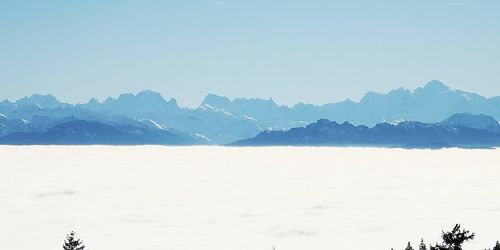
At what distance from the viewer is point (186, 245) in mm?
175250

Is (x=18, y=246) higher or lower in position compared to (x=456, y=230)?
lower

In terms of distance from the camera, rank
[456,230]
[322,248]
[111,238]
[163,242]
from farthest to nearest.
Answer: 1. [111,238]
2. [163,242]
3. [322,248]
4. [456,230]

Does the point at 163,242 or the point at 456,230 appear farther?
the point at 163,242

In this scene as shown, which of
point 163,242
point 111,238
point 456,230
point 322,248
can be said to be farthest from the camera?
point 111,238

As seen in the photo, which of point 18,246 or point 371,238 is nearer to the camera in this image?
point 18,246

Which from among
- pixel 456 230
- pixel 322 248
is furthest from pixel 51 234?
pixel 456 230

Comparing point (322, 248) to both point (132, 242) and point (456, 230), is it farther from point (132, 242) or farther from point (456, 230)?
point (456, 230)

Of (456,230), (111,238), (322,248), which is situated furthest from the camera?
(111,238)

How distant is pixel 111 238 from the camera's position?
631ft

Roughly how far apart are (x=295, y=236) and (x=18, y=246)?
79.1m

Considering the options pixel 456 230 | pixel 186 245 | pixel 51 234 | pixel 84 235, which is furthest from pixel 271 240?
pixel 456 230

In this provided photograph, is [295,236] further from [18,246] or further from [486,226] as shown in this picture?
[18,246]

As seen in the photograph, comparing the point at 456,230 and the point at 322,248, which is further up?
the point at 456,230

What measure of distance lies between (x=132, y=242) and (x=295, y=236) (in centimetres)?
4752
